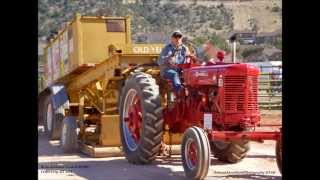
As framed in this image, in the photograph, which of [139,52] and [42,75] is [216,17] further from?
[139,52]

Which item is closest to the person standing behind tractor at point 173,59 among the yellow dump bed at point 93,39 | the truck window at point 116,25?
the yellow dump bed at point 93,39

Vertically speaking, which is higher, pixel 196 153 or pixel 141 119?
pixel 141 119

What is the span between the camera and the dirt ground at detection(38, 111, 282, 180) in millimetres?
8227

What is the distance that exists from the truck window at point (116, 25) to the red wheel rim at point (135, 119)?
316 cm

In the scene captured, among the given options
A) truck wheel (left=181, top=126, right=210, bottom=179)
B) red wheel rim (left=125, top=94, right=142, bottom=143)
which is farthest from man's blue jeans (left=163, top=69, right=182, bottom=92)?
truck wheel (left=181, top=126, right=210, bottom=179)

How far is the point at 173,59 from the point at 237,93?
1246mm

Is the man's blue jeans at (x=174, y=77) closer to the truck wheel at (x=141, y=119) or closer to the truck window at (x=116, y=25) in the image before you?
the truck wheel at (x=141, y=119)

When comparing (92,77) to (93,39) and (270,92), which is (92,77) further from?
(270,92)

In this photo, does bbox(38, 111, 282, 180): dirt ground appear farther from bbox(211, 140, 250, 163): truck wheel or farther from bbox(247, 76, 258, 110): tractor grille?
bbox(247, 76, 258, 110): tractor grille

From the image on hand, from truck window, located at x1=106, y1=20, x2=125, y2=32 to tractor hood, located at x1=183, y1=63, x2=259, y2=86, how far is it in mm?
3935

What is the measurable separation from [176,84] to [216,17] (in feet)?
171

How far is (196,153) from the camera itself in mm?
7570

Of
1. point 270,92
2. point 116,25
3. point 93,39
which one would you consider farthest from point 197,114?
point 270,92
